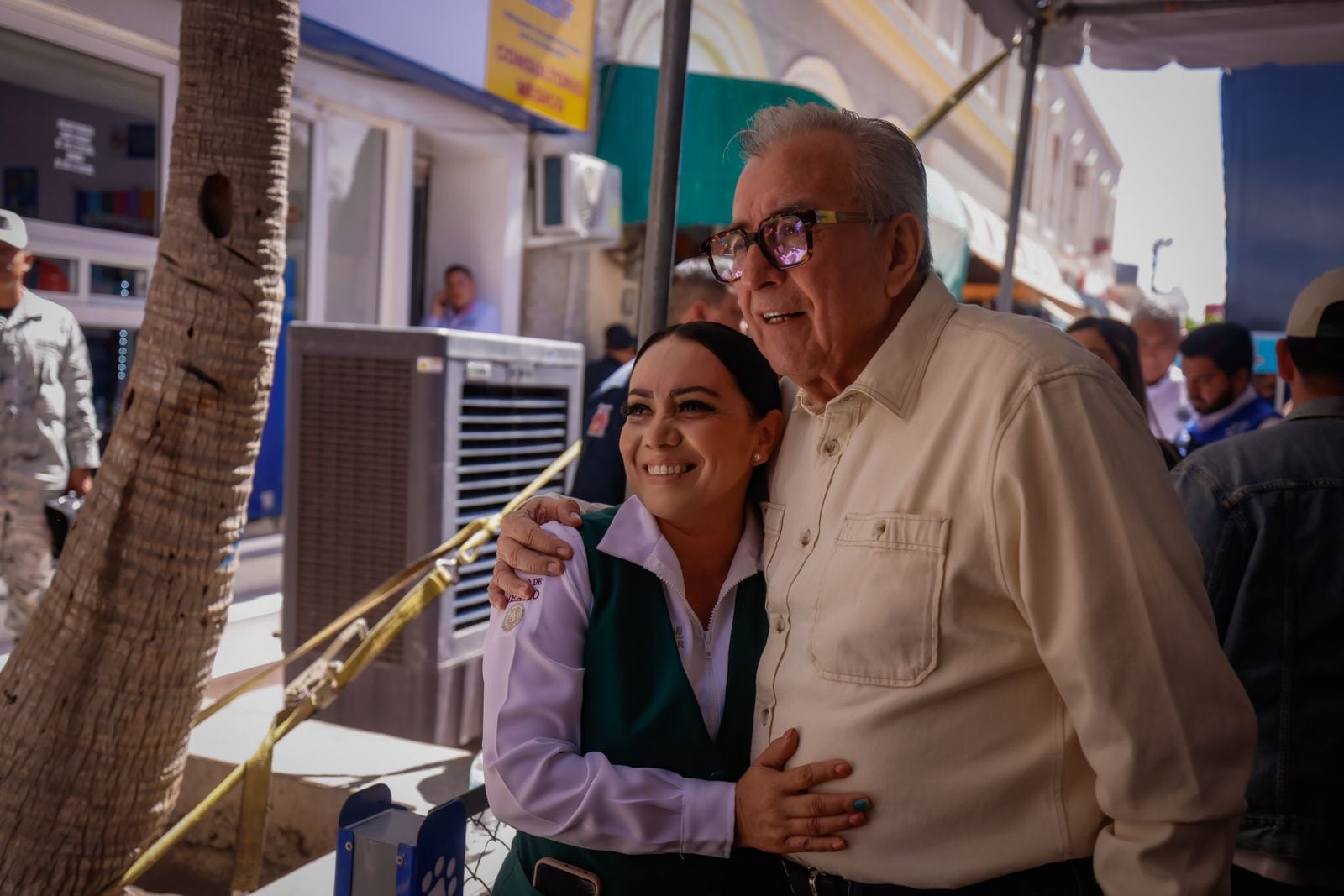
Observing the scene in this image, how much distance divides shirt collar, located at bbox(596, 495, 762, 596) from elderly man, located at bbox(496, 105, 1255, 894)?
0.12 meters

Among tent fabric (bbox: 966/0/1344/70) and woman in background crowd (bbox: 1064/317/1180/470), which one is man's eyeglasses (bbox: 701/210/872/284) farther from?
tent fabric (bbox: 966/0/1344/70)

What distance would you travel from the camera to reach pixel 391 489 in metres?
4.08

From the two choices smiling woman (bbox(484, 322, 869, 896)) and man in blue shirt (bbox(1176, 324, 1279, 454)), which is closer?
smiling woman (bbox(484, 322, 869, 896))

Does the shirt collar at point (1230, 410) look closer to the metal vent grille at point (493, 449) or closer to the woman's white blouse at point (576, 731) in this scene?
the metal vent grille at point (493, 449)

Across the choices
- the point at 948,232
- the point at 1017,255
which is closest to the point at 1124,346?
the point at 948,232

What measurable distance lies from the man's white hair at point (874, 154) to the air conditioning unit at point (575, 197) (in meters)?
7.23

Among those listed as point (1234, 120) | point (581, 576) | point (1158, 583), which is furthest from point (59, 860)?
point (1234, 120)

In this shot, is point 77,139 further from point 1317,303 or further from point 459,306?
point 1317,303

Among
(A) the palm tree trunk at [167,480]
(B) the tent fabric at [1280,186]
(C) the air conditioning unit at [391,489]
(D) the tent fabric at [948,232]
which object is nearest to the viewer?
(A) the palm tree trunk at [167,480]

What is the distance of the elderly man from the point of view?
141cm

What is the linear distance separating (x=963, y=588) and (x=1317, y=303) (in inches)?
52.6

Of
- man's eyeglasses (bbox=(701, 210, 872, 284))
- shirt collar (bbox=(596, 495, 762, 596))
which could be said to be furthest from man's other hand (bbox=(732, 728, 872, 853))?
man's eyeglasses (bbox=(701, 210, 872, 284))

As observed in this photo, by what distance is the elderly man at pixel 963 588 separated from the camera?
Answer: 1.41 metres

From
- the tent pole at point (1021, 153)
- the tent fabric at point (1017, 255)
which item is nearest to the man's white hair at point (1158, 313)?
the tent pole at point (1021, 153)
